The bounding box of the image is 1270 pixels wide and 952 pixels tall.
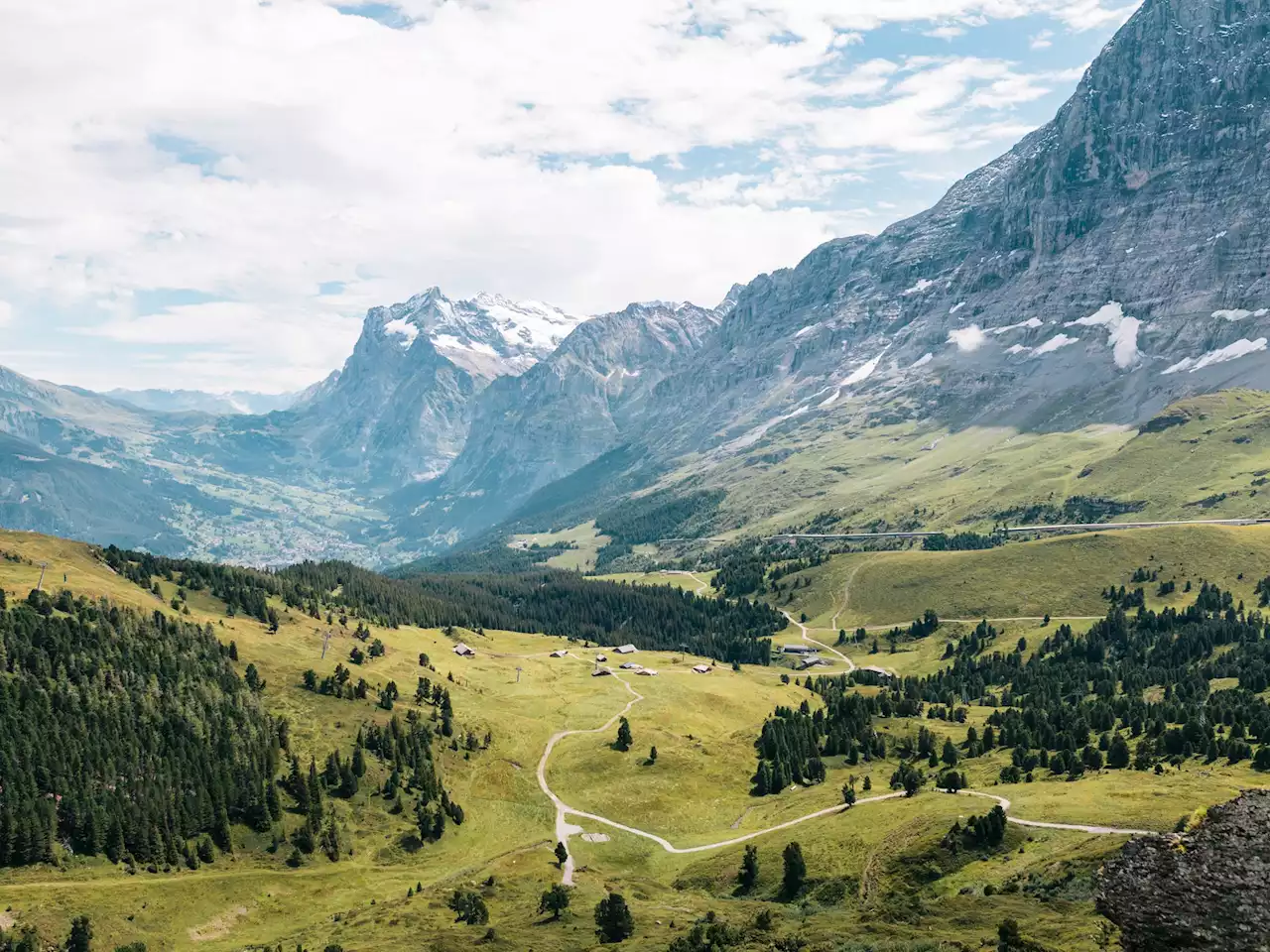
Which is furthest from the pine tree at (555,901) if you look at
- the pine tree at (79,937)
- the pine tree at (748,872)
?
the pine tree at (79,937)

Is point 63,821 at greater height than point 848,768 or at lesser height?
greater

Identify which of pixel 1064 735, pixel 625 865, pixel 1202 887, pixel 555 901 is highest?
pixel 1202 887

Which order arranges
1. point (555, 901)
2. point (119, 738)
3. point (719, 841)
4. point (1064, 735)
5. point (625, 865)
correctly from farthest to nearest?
point (1064, 735)
point (119, 738)
point (719, 841)
point (625, 865)
point (555, 901)

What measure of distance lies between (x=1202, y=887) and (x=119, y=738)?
13890cm

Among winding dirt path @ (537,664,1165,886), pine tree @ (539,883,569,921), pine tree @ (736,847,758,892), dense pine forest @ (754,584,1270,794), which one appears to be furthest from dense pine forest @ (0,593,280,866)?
dense pine forest @ (754,584,1270,794)

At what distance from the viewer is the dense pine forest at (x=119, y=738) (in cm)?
12288

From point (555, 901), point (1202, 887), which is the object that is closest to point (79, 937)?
point (555, 901)

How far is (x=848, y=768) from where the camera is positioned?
163500 millimetres

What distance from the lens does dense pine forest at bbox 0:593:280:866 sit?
123 m

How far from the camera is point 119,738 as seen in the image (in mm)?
141250

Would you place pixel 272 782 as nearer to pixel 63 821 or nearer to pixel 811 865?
pixel 63 821

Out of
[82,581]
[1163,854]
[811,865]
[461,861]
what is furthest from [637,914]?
[82,581]

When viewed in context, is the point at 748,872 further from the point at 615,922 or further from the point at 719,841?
the point at 615,922

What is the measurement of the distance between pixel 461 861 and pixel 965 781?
72.2 m
